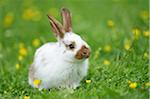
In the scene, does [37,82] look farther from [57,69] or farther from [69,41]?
[69,41]

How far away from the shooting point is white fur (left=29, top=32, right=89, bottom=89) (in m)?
5.73

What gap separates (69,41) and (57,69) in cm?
33

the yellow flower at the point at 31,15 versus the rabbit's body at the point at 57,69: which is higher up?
the yellow flower at the point at 31,15

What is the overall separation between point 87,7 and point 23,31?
5.33ft

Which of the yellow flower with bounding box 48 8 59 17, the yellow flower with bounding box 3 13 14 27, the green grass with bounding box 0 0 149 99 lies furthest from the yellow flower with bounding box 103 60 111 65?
the yellow flower with bounding box 48 8 59 17

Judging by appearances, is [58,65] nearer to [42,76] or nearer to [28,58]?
[42,76]

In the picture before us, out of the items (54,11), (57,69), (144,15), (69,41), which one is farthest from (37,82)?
(54,11)

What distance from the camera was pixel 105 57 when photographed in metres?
7.52

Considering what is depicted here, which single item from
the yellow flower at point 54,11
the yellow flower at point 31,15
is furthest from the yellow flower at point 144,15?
the yellow flower at point 31,15

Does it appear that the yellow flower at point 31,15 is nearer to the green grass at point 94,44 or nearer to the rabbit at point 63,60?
the green grass at point 94,44

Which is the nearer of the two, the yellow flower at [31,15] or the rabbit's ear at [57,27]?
the rabbit's ear at [57,27]

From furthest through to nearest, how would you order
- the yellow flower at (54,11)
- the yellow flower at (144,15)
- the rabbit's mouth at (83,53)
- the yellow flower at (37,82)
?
the yellow flower at (54,11), the yellow flower at (144,15), the yellow flower at (37,82), the rabbit's mouth at (83,53)

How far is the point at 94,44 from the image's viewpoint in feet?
26.1

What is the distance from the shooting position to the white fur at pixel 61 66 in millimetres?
5727
